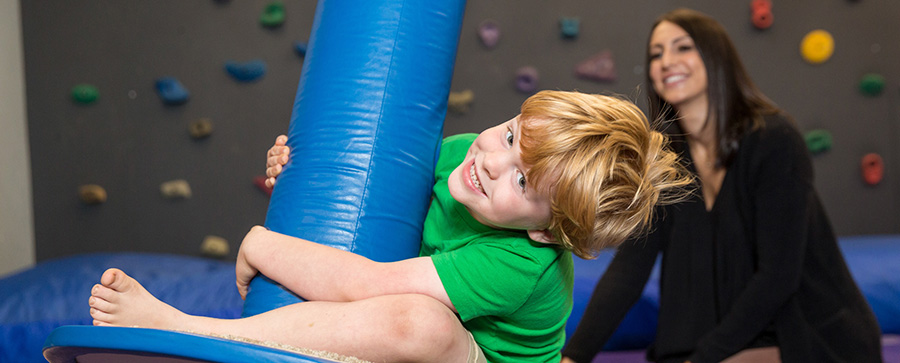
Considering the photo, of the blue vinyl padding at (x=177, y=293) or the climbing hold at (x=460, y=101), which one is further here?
the climbing hold at (x=460, y=101)

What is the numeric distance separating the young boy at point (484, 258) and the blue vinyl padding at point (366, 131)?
2.5 inches

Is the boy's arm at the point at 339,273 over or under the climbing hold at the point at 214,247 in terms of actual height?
over

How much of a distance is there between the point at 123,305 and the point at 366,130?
0.40m

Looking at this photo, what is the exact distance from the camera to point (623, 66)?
3.09 metres

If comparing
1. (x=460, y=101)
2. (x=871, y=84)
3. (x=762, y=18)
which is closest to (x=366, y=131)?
(x=460, y=101)

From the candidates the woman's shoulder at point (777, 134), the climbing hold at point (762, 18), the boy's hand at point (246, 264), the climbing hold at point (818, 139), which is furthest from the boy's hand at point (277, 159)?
the climbing hold at point (818, 139)

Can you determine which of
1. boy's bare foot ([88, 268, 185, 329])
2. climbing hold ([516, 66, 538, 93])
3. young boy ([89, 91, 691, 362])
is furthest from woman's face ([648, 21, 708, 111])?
climbing hold ([516, 66, 538, 93])

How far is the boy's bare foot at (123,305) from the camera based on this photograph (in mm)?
814

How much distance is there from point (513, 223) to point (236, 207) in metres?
2.41

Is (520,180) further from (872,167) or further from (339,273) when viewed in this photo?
(872,167)

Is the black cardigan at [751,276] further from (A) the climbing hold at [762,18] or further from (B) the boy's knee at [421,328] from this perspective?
(A) the climbing hold at [762,18]

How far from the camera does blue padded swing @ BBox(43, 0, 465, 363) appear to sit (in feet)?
2.98

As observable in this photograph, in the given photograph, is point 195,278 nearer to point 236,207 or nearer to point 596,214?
point 236,207

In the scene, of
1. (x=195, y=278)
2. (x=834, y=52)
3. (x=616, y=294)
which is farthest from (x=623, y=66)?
(x=195, y=278)
